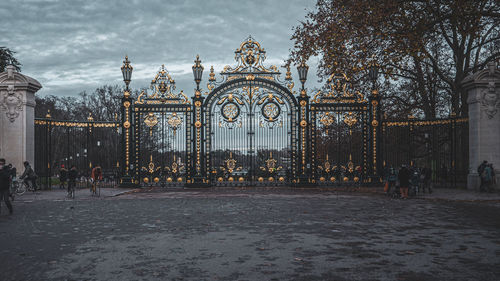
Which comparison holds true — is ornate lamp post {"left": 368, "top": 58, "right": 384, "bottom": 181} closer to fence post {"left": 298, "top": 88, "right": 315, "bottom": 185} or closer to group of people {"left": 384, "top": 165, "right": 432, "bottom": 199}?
group of people {"left": 384, "top": 165, "right": 432, "bottom": 199}

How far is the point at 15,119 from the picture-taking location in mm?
20984

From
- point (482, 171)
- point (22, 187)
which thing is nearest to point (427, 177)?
point (482, 171)

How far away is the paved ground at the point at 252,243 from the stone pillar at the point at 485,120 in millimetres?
6320

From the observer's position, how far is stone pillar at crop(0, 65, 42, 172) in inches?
816

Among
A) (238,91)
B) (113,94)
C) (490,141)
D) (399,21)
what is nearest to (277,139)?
(238,91)

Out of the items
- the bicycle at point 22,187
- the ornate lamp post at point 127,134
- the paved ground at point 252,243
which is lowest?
the paved ground at point 252,243

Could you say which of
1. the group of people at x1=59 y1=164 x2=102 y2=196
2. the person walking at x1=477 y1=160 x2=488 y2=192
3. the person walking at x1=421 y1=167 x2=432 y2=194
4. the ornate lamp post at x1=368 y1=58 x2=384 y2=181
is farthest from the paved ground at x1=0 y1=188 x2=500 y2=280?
the ornate lamp post at x1=368 y1=58 x2=384 y2=181

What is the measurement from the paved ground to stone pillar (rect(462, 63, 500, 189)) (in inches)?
249

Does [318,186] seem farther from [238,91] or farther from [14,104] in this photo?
[14,104]

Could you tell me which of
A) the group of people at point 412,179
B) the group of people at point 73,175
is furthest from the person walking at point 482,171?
the group of people at point 73,175

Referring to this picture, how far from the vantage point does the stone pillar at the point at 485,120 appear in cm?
1964

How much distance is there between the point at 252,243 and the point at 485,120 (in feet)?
52.5

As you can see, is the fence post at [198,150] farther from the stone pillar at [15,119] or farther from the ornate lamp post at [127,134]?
the stone pillar at [15,119]

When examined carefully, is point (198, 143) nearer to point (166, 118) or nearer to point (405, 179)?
point (166, 118)
